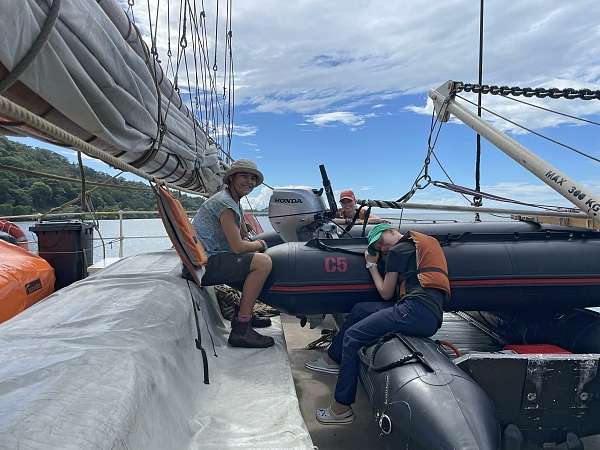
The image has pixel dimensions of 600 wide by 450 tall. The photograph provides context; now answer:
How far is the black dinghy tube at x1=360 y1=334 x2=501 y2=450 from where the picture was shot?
191cm

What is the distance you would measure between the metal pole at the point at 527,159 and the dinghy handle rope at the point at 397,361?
189cm

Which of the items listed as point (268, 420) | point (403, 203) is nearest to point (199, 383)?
point (268, 420)

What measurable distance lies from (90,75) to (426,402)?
5.94 ft

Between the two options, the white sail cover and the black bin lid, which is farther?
the black bin lid

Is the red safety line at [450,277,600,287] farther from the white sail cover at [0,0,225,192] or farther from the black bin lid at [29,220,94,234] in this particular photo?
the black bin lid at [29,220,94,234]

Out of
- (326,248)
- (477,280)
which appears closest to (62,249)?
(326,248)

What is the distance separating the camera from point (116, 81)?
1.71 meters

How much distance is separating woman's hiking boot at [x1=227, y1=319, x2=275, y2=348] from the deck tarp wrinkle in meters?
0.06

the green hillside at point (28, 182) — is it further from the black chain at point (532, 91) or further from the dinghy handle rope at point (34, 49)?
the black chain at point (532, 91)

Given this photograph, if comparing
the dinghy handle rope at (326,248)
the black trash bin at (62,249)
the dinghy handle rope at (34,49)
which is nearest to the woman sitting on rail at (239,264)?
the dinghy handle rope at (326,248)

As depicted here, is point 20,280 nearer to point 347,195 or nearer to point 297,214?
point 297,214

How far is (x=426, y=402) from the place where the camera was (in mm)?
2031

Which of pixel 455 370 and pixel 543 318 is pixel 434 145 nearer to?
pixel 543 318

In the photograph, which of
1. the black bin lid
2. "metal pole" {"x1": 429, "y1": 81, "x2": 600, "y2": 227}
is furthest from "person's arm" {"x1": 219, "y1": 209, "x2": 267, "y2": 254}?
"metal pole" {"x1": 429, "y1": 81, "x2": 600, "y2": 227}
